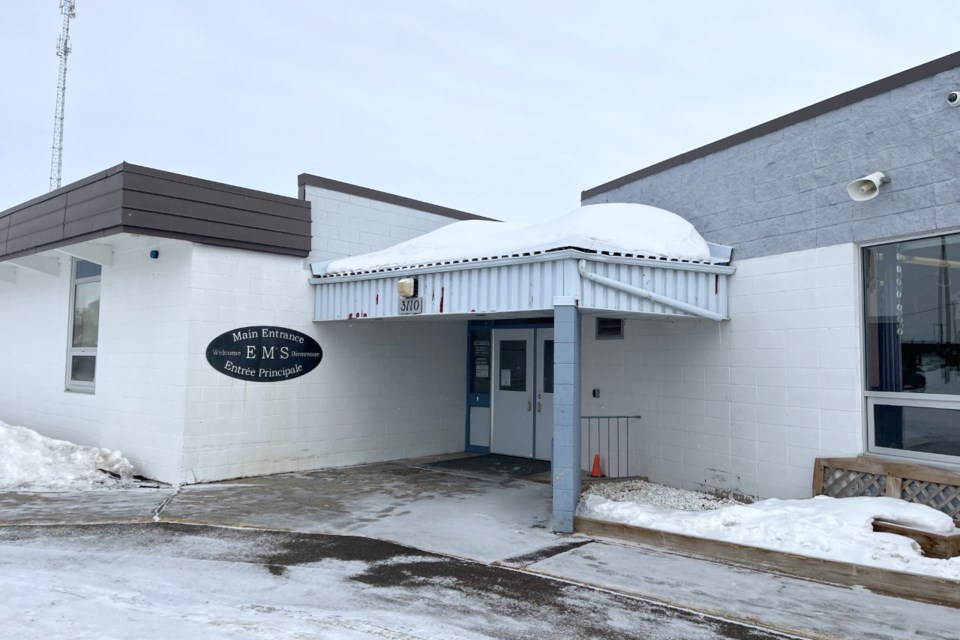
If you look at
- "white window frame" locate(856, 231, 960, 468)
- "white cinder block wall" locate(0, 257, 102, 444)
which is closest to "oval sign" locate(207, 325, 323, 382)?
"white cinder block wall" locate(0, 257, 102, 444)

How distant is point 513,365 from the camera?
12.9 metres

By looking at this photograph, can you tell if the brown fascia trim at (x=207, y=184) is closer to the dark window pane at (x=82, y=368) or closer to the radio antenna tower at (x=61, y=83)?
the dark window pane at (x=82, y=368)

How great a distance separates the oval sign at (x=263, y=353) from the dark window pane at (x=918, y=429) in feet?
24.7

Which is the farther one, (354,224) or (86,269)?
(86,269)

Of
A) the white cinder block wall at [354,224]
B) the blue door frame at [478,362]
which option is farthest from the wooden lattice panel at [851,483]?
the white cinder block wall at [354,224]

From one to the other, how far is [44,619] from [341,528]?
10.1ft

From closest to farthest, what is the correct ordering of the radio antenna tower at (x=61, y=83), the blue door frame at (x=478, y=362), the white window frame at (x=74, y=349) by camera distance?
the white window frame at (x=74, y=349), the blue door frame at (x=478, y=362), the radio antenna tower at (x=61, y=83)

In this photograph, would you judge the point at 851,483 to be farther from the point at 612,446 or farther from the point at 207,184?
the point at 207,184

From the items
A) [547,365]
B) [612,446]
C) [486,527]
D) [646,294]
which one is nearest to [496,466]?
[547,365]

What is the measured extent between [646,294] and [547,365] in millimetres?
4718

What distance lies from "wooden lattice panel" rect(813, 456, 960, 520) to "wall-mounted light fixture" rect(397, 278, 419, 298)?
16.5ft

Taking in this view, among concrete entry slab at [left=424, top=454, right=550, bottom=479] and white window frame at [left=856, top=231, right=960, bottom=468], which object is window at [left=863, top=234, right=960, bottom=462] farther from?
concrete entry slab at [left=424, top=454, right=550, bottom=479]

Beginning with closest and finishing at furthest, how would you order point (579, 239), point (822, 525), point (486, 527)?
point (822, 525)
point (486, 527)
point (579, 239)

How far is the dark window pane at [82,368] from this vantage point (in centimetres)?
1139
